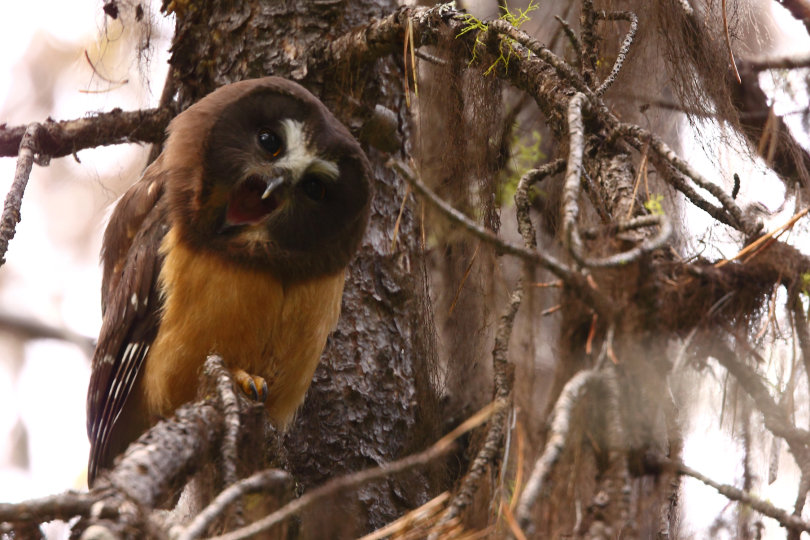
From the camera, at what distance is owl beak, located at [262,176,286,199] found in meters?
2.92

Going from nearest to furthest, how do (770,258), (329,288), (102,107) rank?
(770,258), (329,288), (102,107)

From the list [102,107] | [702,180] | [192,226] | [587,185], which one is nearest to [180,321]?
[192,226]

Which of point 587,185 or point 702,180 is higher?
point 587,185

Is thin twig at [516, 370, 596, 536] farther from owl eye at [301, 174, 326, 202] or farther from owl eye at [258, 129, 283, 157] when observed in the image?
owl eye at [258, 129, 283, 157]

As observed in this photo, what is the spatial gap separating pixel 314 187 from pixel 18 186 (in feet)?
3.67

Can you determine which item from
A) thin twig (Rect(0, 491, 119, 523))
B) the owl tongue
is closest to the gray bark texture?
the owl tongue

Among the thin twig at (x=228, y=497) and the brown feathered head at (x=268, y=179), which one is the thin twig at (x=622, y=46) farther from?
the thin twig at (x=228, y=497)

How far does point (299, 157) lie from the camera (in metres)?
3.07

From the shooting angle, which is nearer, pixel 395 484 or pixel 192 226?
pixel 192 226

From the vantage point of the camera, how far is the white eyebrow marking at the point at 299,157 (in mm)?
3064

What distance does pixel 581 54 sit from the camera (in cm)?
256

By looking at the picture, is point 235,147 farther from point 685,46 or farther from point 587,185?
point 685,46

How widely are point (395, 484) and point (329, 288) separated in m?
0.87

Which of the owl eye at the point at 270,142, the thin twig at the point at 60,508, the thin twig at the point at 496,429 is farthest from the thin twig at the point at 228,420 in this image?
the owl eye at the point at 270,142
